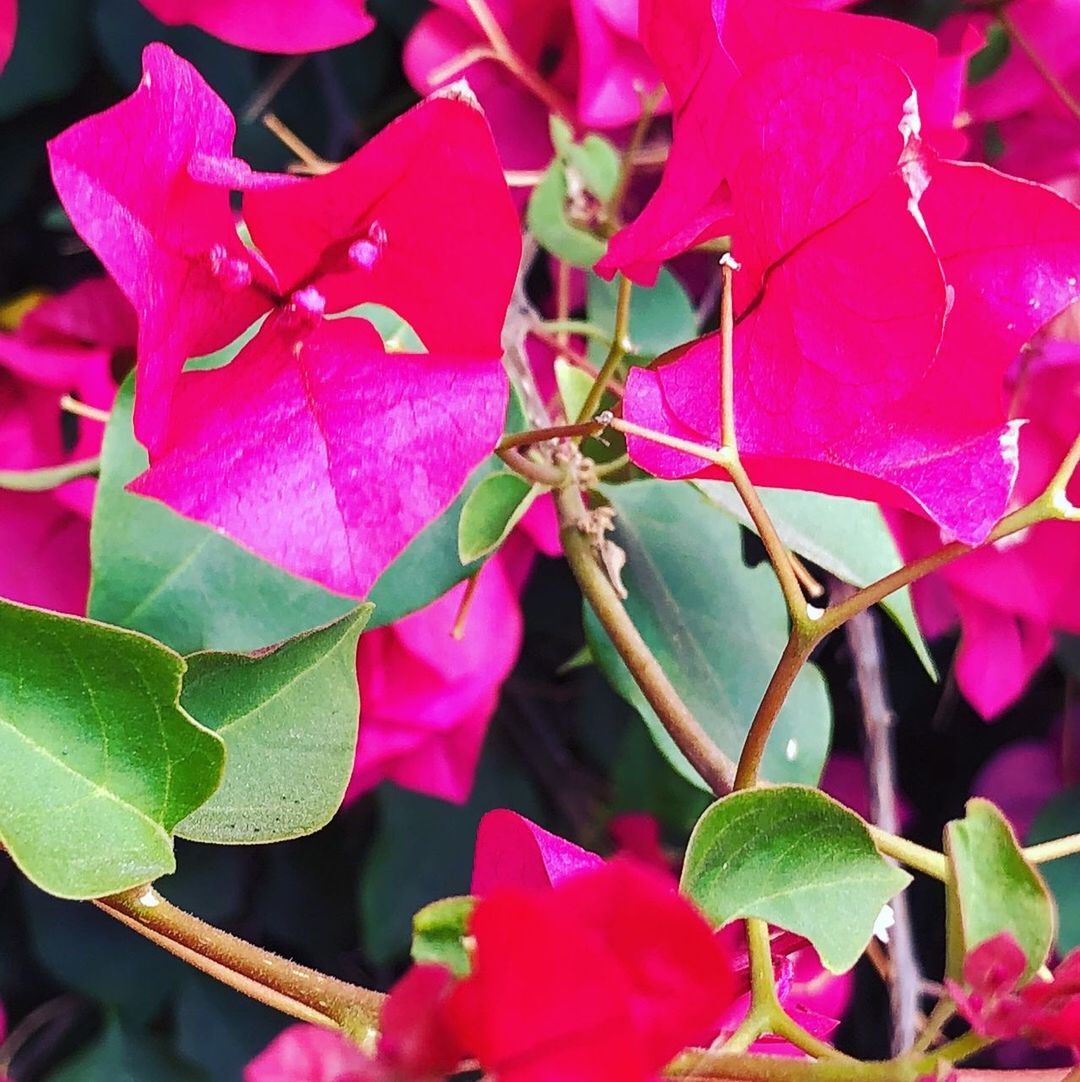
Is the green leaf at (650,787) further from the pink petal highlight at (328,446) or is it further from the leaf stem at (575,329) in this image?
the pink petal highlight at (328,446)

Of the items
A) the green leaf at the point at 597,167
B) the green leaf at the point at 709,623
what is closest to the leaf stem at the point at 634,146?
the green leaf at the point at 597,167

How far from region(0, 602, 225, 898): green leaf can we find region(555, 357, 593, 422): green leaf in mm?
151

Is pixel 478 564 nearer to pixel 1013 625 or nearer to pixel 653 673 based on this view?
pixel 653 673

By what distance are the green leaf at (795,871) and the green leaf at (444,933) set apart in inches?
1.7

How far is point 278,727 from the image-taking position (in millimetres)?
249

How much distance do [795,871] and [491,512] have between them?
0.37ft

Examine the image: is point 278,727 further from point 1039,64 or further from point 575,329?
point 1039,64

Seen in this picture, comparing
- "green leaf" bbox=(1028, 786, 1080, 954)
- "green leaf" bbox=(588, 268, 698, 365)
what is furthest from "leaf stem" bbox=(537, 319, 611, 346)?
"green leaf" bbox=(1028, 786, 1080, 954)

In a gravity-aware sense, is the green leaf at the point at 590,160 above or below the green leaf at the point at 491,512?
above

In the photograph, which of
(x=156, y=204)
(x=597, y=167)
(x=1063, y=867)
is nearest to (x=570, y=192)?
(x=597, y=167)

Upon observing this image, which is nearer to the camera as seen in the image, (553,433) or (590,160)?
(553,433)

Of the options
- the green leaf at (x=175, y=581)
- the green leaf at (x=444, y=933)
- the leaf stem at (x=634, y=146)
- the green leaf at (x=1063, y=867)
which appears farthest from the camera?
the green leaf at (x=1063, y=867)

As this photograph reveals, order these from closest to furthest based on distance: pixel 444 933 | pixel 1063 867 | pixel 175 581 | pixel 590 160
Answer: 1. pixel 444 933
2. pixel 175 581
3. pixel 590 160
4. pixel 1063 867

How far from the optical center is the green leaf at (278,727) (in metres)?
0.24
